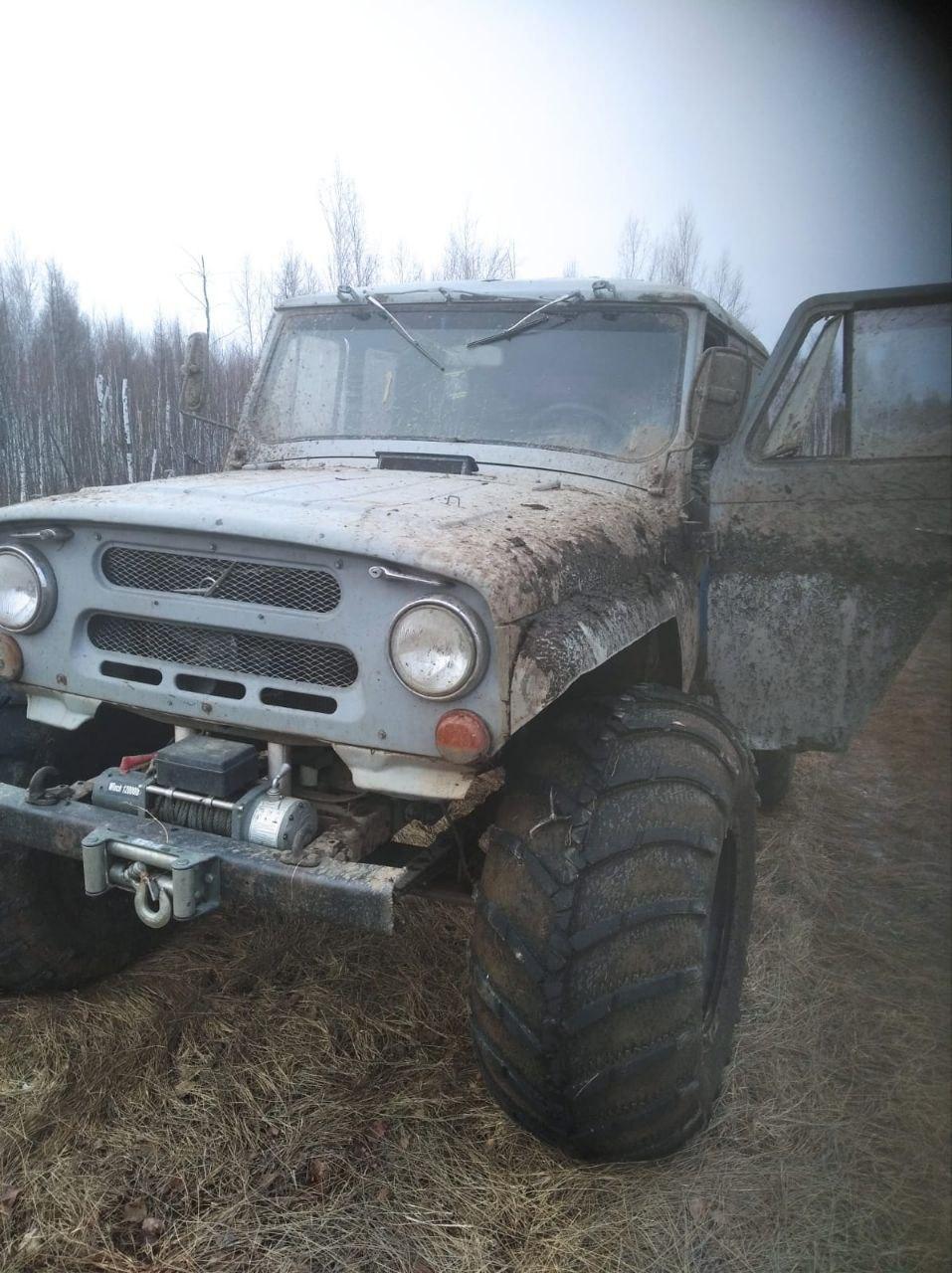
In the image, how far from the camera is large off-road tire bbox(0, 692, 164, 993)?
9.33 feet

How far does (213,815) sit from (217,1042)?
963mm

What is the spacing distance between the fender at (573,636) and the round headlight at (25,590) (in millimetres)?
1301

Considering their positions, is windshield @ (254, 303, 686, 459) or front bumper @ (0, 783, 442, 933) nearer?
front bumper @ (0, 783, 442, 933)

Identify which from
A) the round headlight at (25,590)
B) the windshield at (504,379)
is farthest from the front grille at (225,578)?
the windshield at (504,379)

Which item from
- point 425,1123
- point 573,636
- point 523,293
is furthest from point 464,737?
point 523,293

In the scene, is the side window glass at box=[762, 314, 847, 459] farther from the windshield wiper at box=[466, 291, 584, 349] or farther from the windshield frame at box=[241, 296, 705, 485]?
the windshield wiper at box=[466, 291, 584, 349]

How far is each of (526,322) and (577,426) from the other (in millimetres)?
433

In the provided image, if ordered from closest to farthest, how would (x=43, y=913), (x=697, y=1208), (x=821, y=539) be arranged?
(x=697, y=1208) → (x=43, y=913) → (x=821, y=539)

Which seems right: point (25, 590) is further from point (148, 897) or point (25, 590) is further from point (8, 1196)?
point (8, 1196)

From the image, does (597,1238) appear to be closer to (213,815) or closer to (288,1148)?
(288,1148)

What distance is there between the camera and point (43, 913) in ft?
9.82

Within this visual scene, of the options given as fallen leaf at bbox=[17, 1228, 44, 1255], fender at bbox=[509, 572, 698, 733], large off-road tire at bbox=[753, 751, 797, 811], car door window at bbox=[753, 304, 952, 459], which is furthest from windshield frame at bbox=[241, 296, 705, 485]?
fallen leaf at bbox=[17, 1228, 44, 1255]

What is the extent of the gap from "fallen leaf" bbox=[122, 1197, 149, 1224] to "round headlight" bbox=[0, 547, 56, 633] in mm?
1427

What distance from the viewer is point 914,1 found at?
3.88 feet
